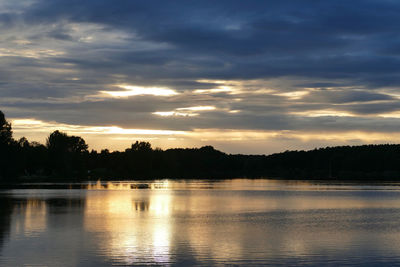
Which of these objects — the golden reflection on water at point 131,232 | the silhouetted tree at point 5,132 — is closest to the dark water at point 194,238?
the golden reflection on water at point 131,232

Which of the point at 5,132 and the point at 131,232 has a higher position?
the point at 5,132

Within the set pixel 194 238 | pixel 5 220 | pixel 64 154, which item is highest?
pixel 64 154

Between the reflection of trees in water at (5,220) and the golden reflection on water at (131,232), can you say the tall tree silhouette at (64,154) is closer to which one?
the reflection of trees in water at (5,220)

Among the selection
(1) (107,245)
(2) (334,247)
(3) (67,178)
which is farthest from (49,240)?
(3) (67,178)

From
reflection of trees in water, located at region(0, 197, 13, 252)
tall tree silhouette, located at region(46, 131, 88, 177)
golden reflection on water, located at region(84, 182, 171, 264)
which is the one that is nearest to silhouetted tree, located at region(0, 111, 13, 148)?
tall tree silhouette, located at region(46, 131, 88, 177)

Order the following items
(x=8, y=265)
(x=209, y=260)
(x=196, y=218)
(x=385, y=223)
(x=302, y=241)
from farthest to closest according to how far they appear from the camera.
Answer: (x=196, y=218), (x=385, y=223), (x=302, y=241), (x=209, y=260), (x=8, y=265)

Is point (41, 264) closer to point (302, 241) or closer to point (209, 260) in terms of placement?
point (209, 260)

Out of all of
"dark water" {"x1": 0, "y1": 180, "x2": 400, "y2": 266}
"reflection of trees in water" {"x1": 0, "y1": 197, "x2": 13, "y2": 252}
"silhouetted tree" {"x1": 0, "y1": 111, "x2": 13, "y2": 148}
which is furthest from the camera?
"silhouetted tree" {"x1": 0, "y1": 111, "x2": 13, "y2": 148}

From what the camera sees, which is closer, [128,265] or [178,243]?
[128,265]

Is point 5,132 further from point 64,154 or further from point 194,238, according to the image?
point 194,238

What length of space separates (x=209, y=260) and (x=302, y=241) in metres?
7.73

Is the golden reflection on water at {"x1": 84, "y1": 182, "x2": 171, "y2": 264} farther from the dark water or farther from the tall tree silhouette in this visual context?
the tall tree silhouette

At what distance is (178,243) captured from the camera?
28078 millimetres

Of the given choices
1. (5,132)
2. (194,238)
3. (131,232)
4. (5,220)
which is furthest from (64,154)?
(194,238)
